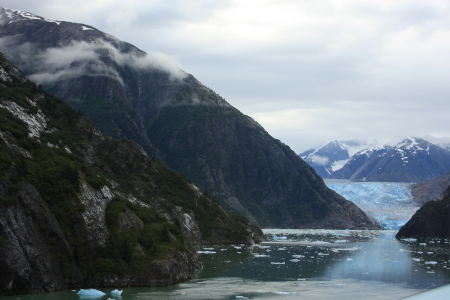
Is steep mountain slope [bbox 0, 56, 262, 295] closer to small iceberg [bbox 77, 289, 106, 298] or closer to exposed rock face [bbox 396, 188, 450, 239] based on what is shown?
small iceberg [bbox 77, 289, 106, 298]

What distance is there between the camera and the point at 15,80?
320ft

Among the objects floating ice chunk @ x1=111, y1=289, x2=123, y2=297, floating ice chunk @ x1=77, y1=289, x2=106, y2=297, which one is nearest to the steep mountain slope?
floating ice chunk @ x1=77, y1=289, x2=106, y2=297

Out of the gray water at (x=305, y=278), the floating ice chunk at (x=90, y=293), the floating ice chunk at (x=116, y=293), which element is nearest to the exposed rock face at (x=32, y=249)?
the gray water at (x=305, y=278)

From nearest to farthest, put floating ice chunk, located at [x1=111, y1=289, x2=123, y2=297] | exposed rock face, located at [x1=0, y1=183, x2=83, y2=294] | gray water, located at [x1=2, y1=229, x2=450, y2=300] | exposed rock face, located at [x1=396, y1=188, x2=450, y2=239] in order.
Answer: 1. exposed rock face, located at [x1=0, y1=183, x2=83, y2=294]
2. floating ice chunk, located at [x1=111, y1=289, x2=123, y2=297]
3. gray water, located at [x1=2, y1=229, x2=450, y2=300]
4. exposed rock face, located at [x1=396, y1=188, x2=450, y2=239]

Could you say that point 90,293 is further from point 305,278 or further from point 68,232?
point 305,278

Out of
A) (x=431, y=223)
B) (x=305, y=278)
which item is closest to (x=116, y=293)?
(x=305, y=278)

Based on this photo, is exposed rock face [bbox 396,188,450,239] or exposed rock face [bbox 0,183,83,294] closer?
exposed rock face [bbox 0,183,83,294]

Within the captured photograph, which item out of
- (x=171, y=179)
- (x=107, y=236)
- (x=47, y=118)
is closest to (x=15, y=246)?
(x=107, y=236)

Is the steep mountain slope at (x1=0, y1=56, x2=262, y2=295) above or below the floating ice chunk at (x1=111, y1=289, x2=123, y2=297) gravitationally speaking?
above

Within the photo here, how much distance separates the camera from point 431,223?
140m

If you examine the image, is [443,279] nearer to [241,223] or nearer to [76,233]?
[76,233]

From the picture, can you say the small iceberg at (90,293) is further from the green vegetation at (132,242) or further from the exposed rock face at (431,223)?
the exposed rock face at (431,223)

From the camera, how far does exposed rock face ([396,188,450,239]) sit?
137 m

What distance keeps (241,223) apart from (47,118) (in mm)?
48145
